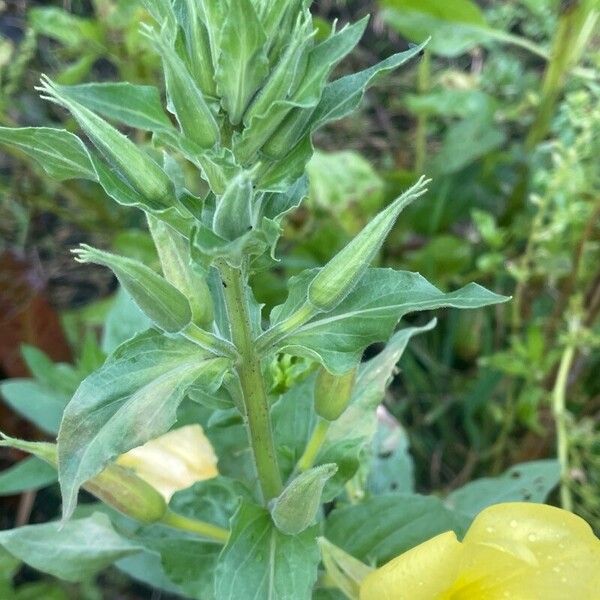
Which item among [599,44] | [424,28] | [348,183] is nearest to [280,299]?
[348,183]

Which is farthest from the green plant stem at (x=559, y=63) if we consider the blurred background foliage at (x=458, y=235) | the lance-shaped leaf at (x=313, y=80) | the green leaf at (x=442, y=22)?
the lance-shaped leaf at (x=313, y=80)

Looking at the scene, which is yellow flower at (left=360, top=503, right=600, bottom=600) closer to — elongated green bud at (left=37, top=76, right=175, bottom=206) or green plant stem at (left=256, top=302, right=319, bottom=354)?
green plant stem at (left=256, top=302, right=319, bottom=354)

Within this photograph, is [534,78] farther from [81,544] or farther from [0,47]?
[81,544]

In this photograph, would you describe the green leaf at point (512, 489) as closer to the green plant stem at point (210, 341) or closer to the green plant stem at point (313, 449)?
the green plant stem at point (313, 449)

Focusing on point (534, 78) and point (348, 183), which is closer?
point (348, 183)

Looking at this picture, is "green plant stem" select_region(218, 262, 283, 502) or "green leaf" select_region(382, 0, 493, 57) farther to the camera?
"green leaf" select_region(382, 0, 493, 57)

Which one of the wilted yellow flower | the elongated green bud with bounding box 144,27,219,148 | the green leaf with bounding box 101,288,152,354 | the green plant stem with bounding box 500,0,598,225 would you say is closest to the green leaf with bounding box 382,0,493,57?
the green plant stem with bounding box 500,0,598,225
